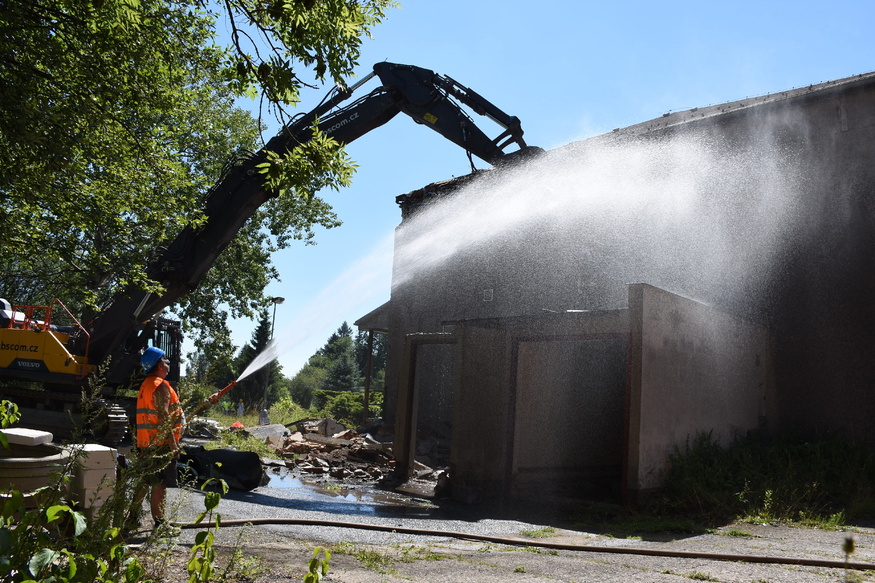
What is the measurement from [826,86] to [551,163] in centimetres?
632

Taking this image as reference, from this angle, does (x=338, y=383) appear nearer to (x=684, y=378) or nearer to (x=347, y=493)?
(x=347, y=493)

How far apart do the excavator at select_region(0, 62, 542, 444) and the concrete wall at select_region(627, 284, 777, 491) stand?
402 centimetres

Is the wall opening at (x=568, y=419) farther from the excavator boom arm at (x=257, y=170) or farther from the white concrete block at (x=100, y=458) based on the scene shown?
the white concrete block at (x=100, y=458)

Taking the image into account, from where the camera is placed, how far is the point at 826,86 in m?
15.5

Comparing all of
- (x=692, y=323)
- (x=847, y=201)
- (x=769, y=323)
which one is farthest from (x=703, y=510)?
(x=847, y=201)

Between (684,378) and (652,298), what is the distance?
1.68 metres

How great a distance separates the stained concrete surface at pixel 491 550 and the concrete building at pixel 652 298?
229 cm

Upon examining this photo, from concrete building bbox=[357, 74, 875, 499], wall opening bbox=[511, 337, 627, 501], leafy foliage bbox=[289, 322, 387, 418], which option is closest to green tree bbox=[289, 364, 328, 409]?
leafy foliage bbox=[289, 322, 387, 418]

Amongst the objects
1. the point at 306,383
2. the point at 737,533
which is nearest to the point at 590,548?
the point at 737,533

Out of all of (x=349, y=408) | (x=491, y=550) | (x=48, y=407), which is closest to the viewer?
(x=491, y=550)

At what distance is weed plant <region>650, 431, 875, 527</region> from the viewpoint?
966 cm

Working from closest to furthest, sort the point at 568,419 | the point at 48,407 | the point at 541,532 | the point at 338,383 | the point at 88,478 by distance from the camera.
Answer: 1. the point at 88,478
2. the point at 541,532
3. the point at 48,407
4. the point at 568,419
5. the point at 338,383

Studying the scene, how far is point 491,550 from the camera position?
22.1 ft

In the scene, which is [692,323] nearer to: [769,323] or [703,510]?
[703,510]
